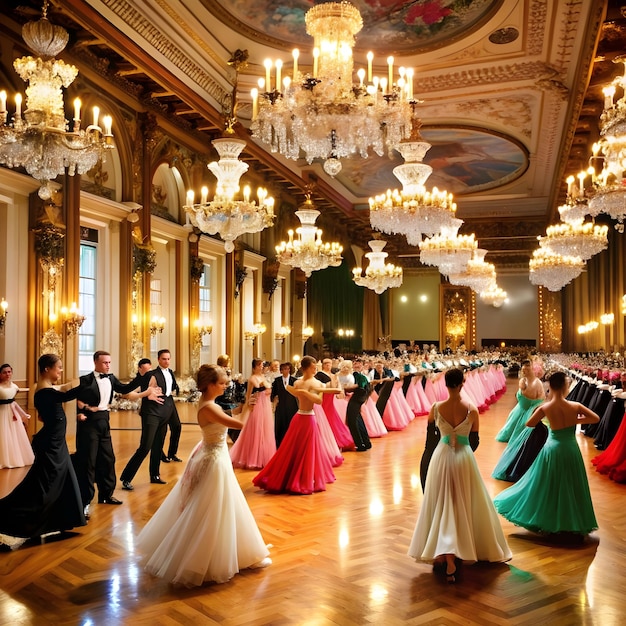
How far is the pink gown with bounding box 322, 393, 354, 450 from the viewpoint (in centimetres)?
855

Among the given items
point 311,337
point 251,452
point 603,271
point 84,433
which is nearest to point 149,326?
point 251,452

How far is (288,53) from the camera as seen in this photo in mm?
11258

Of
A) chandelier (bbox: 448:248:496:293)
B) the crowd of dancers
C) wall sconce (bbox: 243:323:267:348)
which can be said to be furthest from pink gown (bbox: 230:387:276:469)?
chandelier (bbox: 448:248:496:293)

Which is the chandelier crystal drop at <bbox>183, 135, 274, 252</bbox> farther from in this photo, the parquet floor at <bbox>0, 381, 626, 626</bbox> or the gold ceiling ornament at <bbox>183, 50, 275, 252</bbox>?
the parquet floor at <bbox>0, 381, 626, 626</bbox>

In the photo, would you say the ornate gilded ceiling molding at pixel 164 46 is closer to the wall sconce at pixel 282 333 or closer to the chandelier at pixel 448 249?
the chandelier at pixel 448 249

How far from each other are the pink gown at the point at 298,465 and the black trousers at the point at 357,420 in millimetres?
2327

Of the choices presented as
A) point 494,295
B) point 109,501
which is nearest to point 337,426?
point 109,501

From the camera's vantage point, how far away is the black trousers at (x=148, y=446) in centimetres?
630

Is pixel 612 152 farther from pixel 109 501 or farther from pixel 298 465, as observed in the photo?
pixel 109 501

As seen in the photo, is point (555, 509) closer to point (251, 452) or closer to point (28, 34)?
point (251, 452)

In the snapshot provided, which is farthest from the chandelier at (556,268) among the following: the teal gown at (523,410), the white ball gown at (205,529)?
the white ball gown at (205,529)

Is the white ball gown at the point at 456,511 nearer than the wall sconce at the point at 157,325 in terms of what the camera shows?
Yes

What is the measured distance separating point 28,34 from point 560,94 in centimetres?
950

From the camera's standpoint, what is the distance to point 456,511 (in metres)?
4.09
